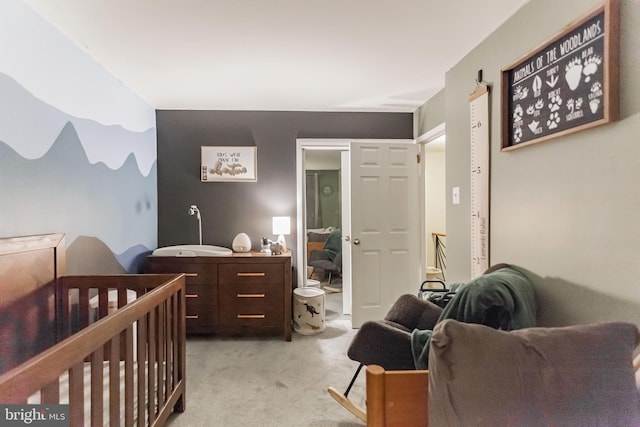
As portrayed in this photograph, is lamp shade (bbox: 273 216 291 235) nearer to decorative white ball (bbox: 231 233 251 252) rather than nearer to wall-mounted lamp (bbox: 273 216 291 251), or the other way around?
wall-mounted lamp (bbox: 273 216 291 251)

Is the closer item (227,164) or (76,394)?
(76,394)

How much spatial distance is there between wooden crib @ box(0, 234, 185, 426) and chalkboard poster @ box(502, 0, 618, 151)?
1.92m

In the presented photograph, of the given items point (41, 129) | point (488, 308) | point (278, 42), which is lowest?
point (488, 308)

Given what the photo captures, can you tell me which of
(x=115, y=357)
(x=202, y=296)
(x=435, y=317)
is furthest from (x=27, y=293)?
(x=435, y=317)

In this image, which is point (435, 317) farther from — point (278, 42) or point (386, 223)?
point (278, 42)

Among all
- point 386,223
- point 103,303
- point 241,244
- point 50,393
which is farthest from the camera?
point 386,223

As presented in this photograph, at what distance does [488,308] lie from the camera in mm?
1310

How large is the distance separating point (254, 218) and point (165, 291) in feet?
6.10

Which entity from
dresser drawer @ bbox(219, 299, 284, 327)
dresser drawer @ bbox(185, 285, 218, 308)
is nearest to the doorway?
dresser drawer @ bbox(219, 299, 284, 327)

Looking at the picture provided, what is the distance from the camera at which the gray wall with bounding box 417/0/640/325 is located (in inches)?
45.3

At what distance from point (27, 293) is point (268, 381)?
4.93 ft

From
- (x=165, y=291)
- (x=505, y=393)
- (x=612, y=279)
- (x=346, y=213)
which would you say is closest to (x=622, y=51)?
(x=612, y=279)

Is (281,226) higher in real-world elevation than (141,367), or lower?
higher

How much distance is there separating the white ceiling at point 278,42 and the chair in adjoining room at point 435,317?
1.39 metres
